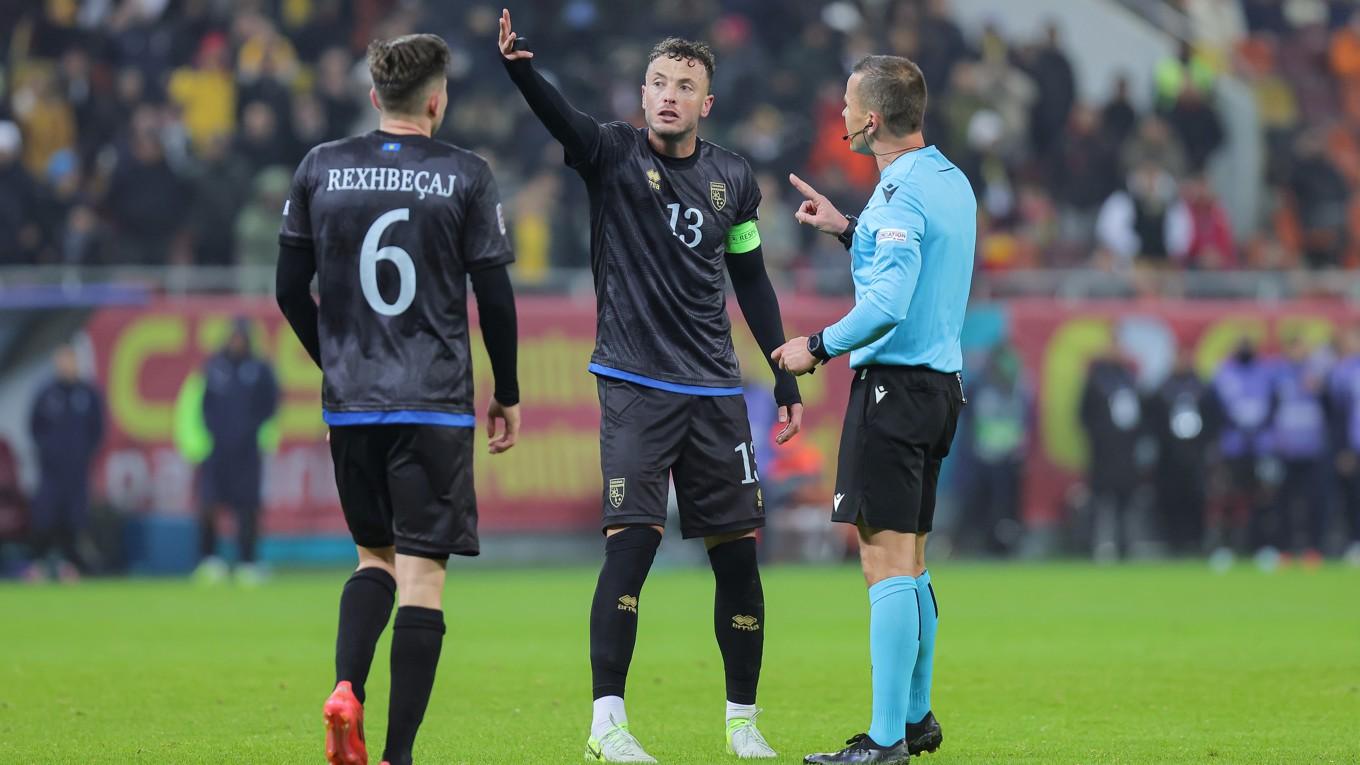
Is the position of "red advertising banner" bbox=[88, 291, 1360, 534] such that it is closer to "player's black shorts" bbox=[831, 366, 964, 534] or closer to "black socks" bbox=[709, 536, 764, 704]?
"black socks" bbox=[709, 536, 764, 704]

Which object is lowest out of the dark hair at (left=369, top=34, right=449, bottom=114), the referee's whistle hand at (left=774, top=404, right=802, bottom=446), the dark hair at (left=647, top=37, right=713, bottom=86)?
the referee's whistle hand at (left=774, top=404, right=802, bottom=446)

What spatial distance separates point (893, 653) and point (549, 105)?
7.64ft

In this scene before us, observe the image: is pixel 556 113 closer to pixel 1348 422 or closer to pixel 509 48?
pixel 509 48

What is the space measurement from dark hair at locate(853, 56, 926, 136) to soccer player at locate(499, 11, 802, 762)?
29.2 inches

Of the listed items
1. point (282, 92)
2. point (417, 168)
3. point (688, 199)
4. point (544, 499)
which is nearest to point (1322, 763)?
point (688, 199)

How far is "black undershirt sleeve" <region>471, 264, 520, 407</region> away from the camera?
251 inches

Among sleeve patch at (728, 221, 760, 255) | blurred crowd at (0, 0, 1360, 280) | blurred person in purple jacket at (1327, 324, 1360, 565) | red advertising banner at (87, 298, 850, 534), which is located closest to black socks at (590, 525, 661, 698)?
sleeve patch at (728, 221, 760, 255)

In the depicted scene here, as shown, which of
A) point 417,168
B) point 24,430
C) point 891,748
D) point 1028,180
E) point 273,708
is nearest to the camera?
point 417,168

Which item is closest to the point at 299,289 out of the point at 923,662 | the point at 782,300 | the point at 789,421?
the point at 789,421

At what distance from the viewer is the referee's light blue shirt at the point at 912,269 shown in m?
6.70

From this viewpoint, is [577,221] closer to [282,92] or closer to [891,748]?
[282,92]

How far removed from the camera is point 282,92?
67.9 ft

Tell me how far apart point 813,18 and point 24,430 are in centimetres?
1119

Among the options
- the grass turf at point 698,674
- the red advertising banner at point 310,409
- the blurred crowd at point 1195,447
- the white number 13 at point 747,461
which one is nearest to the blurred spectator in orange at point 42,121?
the red advertising banner at point 310,409
